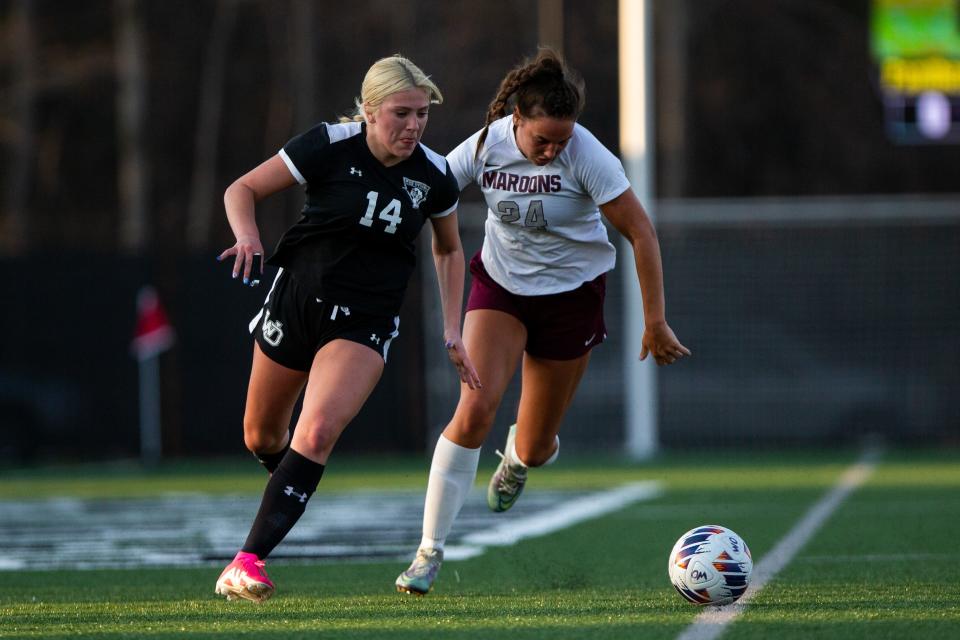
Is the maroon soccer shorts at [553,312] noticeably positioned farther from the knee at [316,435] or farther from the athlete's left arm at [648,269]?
the knee at [316,435]

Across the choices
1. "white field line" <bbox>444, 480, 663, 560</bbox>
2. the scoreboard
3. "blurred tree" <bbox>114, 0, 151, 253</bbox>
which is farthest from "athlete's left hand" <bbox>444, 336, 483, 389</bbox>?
"blurred tree" <bbox>114, 0, 151, 253</bbox>

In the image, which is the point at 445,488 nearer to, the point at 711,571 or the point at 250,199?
the point at 711,571

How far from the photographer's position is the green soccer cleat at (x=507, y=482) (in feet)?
24.0

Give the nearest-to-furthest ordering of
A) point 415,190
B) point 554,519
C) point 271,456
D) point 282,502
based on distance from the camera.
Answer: point 282,502 < point 415,190 < point 271,456 < point 554,519

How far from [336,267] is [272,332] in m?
0.39

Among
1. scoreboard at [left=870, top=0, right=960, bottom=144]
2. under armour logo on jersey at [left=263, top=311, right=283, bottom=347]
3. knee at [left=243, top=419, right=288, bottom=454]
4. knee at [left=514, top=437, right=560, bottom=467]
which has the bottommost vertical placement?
knee at [left=514, top=437, right=560, bottom=467]

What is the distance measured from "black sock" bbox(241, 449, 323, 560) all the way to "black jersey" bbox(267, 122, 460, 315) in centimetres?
65

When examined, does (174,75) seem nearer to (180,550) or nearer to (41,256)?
(41,256)

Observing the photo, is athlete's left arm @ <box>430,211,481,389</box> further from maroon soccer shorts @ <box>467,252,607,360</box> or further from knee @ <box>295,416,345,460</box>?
knee @ <box>295,416,345,460</box>

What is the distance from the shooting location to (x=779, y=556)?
734 cm

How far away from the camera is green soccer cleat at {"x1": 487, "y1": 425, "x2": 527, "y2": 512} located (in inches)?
289

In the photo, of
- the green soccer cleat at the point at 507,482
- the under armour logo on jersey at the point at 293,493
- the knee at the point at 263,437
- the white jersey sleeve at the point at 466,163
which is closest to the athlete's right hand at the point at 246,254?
the under armour logo on jersey at the point at 293,493

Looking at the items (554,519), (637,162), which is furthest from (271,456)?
(637,162)

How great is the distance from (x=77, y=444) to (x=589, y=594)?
1208 cm
